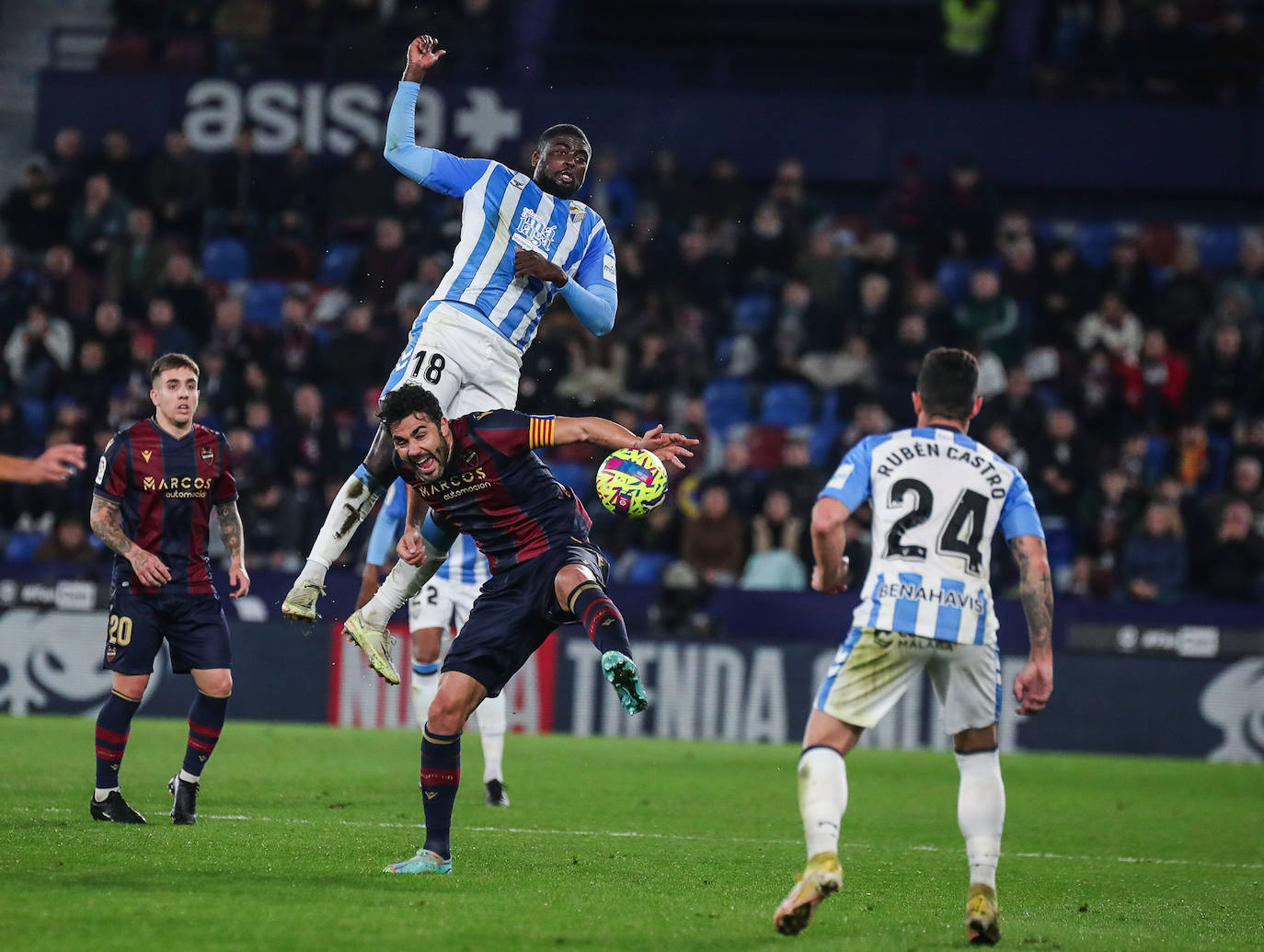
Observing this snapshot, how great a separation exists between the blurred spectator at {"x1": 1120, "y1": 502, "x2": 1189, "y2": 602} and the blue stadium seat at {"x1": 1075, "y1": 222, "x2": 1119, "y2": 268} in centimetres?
635

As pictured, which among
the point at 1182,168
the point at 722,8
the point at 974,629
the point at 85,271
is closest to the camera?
the point at 974,629

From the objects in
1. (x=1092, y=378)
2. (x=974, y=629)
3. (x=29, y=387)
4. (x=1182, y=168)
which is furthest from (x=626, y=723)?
(x=1182, y=168)

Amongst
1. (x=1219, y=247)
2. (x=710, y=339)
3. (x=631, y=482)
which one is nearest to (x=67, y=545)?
(x=710, y=339)

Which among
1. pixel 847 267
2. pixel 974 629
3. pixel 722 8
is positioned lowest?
pixel 974 629

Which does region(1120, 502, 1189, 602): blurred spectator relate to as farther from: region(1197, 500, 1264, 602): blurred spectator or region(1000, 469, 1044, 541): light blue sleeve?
region(1000, 469, 1044, 541): light blue sleeve

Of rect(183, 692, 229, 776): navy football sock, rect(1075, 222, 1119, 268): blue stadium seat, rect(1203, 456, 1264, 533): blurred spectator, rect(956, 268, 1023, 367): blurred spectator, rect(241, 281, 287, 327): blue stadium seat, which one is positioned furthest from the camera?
rect(1075, 222, 1119, 268): blue stadium seat

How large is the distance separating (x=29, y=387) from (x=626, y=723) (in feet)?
27.6

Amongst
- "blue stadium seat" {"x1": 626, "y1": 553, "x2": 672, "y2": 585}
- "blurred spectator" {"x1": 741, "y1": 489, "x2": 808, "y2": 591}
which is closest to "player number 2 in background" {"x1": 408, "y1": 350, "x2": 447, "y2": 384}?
"blurred spectator" {"x1": 741, "y1": 489, "x2": 808, "y2": 591}

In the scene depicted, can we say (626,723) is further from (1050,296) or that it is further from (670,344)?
(1050,296)

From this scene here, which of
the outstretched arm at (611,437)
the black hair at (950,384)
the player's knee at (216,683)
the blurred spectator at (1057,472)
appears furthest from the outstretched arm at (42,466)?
the blurred spectator at (1057,472)

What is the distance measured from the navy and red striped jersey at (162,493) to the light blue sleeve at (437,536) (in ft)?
4.22

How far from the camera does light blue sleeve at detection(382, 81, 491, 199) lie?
877cm

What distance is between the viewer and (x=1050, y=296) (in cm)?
2041

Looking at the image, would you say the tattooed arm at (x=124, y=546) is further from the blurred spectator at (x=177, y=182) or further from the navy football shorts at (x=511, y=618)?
the blurred spectator at (x=177, y=182)
